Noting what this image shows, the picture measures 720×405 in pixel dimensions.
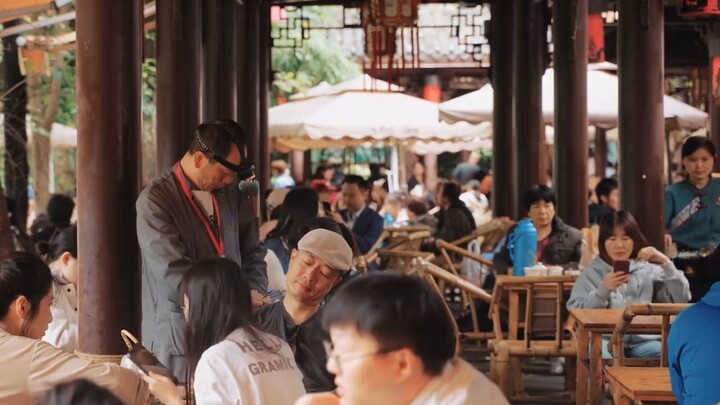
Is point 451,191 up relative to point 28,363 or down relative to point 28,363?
down

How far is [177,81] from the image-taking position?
384 inches

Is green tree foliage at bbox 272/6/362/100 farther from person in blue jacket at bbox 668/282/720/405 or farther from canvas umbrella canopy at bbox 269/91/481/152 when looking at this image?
person in blue jacket at bbox 668/282/720/405

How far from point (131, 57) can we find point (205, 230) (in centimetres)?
109

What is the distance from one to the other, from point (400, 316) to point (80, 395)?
0.64m

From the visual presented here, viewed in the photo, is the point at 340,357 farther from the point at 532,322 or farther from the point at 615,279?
the point at 532,322

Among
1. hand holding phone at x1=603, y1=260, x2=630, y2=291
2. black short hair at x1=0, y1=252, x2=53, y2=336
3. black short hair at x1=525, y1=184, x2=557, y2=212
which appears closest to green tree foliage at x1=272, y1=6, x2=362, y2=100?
black short hair at x1=525, y1=184, x2=557, y2=212

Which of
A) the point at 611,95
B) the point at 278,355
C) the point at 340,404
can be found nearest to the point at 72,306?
the point at 278,355

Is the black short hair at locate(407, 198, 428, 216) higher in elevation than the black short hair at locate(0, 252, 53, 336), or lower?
lower

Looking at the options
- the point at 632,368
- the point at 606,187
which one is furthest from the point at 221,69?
the point at 632,368

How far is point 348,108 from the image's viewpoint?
1694 centimetres

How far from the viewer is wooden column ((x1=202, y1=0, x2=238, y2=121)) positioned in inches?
511

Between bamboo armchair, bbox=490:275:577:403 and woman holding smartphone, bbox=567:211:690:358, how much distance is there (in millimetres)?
293

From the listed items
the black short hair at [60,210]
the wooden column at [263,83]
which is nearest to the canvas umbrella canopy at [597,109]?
the wooden column at [263,83]

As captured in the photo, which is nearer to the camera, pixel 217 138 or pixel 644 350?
pixel 217 138
